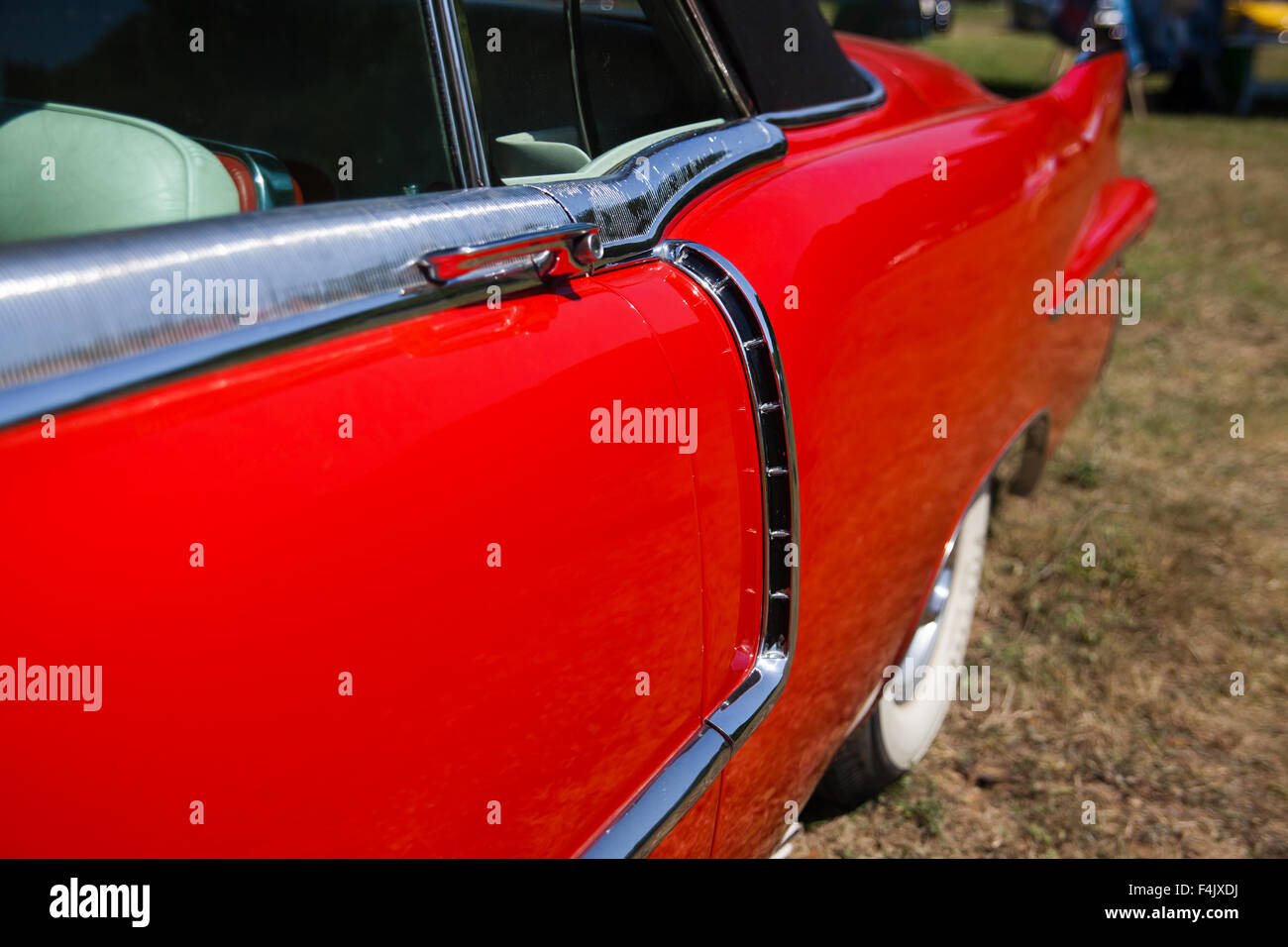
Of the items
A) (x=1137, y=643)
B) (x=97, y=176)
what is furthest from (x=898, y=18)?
(x=97, y=176)

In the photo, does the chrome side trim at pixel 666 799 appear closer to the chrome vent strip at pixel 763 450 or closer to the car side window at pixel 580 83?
the chrome vent strip at pixel 763 450

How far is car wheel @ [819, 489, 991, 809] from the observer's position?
6.79 ft

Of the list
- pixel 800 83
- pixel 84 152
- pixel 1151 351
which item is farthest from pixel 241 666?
pixel 1151 351

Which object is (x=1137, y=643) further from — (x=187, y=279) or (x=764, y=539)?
(x=187, y=279)

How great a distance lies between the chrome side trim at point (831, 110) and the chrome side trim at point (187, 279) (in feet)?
2.75

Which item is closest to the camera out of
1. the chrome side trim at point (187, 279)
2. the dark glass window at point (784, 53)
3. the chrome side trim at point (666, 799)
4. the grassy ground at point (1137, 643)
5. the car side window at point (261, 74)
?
the chrome side trim at point (187, 279)

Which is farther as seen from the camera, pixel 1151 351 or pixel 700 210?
pixel 1151 351

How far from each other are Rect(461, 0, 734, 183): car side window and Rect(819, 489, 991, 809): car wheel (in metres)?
0.98

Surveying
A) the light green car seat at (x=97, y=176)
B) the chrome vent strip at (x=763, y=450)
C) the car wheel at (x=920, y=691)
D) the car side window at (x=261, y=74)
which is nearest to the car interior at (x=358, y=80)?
the car side window at (x=261, y=74)

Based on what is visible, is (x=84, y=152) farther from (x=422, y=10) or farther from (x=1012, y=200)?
(x=1012, y=200)

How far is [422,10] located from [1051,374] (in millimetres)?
1677

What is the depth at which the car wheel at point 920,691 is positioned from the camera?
207 cm

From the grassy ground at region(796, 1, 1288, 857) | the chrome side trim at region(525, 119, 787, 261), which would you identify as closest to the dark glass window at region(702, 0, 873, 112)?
the chrome side trim at region(525, 119, 787, 261)

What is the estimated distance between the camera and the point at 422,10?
3.84 ft
